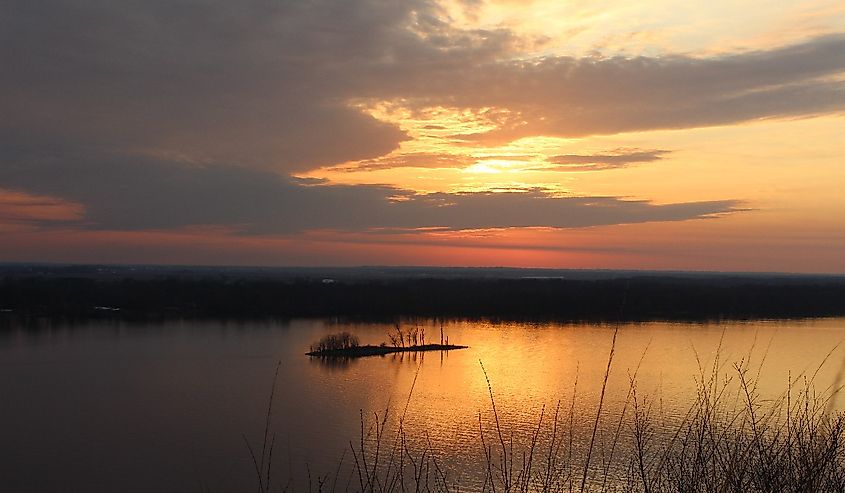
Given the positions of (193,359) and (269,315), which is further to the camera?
(269,315)

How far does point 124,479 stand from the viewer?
46.9 feet

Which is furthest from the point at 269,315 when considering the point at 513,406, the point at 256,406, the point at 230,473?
the point at 230,473

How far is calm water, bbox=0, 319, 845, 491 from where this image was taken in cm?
1515

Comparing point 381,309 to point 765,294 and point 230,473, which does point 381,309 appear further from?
point 230,473

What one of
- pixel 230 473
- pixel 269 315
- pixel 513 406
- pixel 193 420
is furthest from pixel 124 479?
pixel 269 315

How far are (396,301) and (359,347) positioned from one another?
72.6 ft

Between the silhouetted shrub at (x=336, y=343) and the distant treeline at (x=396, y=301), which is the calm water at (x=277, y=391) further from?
the distant treeline at (x=396, y=301)

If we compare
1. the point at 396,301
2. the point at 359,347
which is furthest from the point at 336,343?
the point at 396,301

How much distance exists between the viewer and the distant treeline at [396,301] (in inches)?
1764

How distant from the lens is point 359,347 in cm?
3083

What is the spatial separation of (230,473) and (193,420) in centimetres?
460

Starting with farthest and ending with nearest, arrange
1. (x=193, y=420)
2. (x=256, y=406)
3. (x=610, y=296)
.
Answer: (x=610, y=296) → (x=256, y=406) → (x=193, y=420)

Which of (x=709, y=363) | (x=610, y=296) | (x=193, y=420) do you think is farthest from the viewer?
(x=610, y=296)

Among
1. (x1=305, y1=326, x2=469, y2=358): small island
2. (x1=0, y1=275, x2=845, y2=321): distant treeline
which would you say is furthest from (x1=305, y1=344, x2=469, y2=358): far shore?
(x1=0, y1=275, x2=845, y2=321): distant treeline
